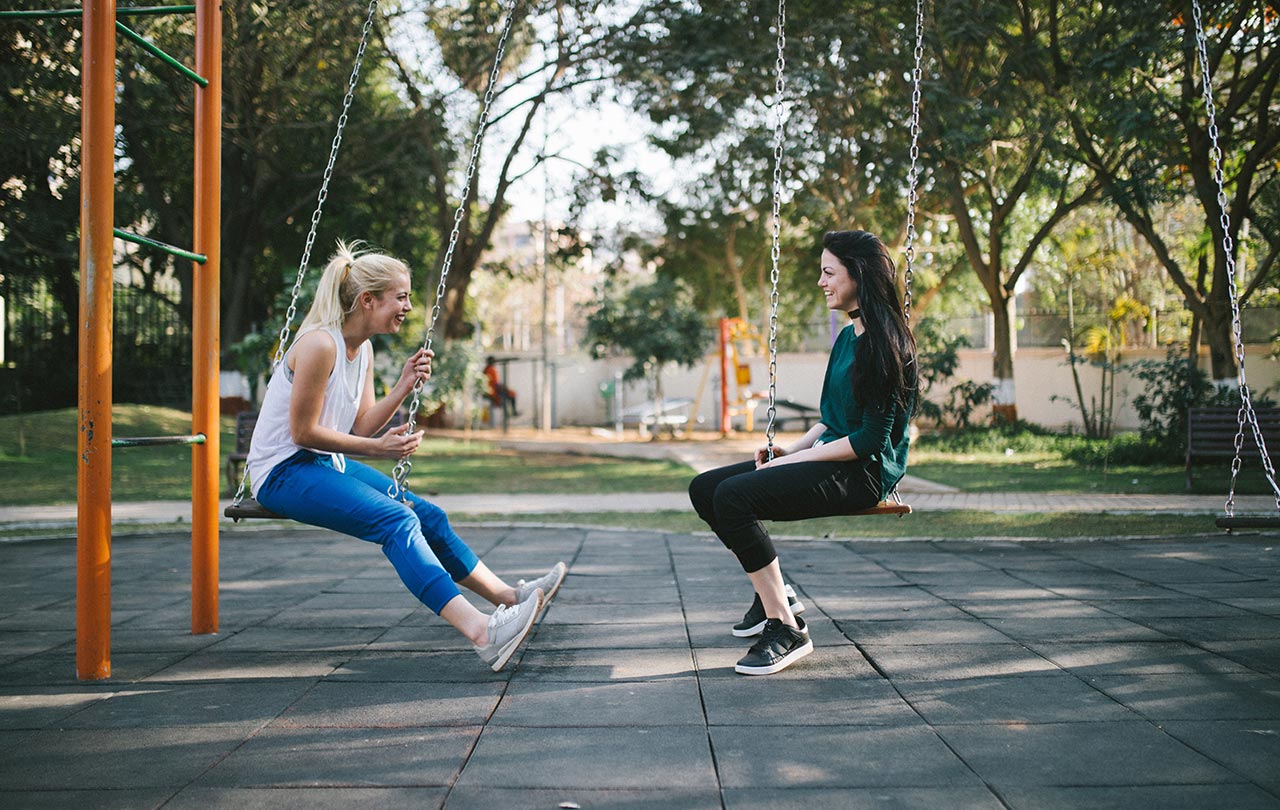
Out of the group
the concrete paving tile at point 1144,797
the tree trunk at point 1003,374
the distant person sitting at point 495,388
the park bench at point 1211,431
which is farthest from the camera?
the distant person sitting at point 495,388

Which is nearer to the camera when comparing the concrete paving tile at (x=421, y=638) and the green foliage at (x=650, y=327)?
the concrete paving tile at (x=421, y=638)

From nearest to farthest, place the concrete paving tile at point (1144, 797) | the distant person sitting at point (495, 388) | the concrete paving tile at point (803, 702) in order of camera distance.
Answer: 1. the concrete paving tile at point (1144, 797)
2. the concrete paving tile at point (803, 702)
3. the distant person sitting at point (495, 388)

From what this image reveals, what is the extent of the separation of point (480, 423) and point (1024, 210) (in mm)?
13038

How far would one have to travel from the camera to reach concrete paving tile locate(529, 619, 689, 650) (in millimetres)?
4004

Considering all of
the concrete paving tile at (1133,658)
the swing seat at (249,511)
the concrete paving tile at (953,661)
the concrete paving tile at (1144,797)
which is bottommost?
the concrete paving tile at (953,661)

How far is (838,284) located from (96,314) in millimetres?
2624

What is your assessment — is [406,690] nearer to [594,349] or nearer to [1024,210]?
[594,349]

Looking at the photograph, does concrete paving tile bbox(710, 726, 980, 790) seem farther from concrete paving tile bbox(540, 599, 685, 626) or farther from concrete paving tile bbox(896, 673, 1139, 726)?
concrete paving tile bbox(540, 599, 685, 626)

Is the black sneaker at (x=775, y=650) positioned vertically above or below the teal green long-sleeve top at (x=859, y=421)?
below

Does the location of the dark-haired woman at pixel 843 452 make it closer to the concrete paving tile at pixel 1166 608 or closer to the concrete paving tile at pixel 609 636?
the concrete paving tile at pixel 609 636

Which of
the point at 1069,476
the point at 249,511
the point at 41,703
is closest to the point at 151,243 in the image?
the point at 249,511

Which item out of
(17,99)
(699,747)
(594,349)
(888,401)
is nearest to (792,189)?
(594,349)

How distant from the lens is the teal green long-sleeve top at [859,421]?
363 cm

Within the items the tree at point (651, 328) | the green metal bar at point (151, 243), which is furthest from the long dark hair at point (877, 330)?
the tree at point (651, 328)
